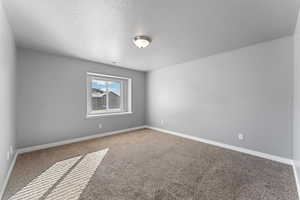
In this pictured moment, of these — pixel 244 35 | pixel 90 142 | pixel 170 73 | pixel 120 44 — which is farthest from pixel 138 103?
pixel 244 35

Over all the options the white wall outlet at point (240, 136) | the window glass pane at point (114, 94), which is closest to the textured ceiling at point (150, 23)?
the window glass pane at point (114, 94)

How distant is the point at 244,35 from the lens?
2.22m

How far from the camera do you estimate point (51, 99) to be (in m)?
3.05

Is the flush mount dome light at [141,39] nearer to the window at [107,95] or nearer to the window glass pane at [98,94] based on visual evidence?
the window at [107,95]

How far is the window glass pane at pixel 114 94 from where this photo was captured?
173 inches

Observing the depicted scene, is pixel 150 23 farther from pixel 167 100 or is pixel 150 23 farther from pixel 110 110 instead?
pixel 110 110

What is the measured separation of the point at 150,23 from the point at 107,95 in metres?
2.99

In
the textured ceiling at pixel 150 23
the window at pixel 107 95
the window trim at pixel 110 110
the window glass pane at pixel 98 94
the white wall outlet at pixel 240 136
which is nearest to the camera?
the textured ceiling at pixel 150 23

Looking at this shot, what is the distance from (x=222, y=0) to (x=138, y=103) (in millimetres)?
3886

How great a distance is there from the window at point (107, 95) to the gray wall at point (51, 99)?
0.26 metres

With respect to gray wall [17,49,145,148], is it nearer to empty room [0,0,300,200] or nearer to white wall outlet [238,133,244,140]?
empty room [0,0,300,200]

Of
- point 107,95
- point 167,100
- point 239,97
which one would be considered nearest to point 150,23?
point 239,97

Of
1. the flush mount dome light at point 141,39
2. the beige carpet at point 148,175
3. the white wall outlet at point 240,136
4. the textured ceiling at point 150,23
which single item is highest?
the textured ceiling at point 150,23

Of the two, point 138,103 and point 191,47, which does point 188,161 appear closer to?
point 191,47
